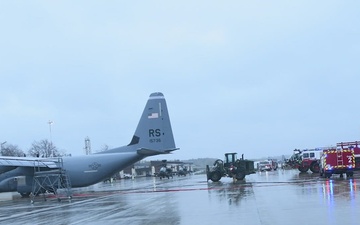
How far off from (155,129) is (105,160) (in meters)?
4.61

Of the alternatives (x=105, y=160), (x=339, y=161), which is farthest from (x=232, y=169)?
(x=105, y=160)

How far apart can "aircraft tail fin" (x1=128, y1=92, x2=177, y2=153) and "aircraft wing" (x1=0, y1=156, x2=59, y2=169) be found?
21.2 ft

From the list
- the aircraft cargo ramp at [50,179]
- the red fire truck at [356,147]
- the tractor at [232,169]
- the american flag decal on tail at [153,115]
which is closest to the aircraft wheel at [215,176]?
the tractor at [232,169]

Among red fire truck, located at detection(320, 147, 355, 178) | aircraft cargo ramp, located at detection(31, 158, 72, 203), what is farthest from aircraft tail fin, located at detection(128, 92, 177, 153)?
red fire truck, located at detection(320, 147, 355, 178)

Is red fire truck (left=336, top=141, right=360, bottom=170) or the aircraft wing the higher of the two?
the aircraft wing

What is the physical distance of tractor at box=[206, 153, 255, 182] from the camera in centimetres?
3912

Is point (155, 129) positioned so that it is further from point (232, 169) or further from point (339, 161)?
point (339, 161)

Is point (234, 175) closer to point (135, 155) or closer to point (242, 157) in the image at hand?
point (242, 157)

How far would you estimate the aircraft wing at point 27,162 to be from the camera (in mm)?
31766

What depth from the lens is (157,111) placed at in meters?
34.6

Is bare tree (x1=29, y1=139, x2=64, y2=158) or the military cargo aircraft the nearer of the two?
the military cargo aircraft

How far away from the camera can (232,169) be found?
3881 centimetres

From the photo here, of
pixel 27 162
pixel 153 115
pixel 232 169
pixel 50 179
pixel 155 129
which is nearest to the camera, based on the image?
pixel 27 162

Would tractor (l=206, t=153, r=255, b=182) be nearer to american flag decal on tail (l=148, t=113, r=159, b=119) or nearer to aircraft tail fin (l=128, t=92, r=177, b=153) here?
aircraft tail fin (l=128, t=92, r=177, b=153)
